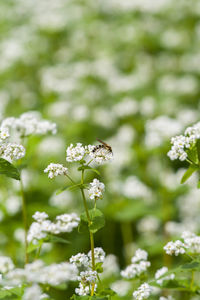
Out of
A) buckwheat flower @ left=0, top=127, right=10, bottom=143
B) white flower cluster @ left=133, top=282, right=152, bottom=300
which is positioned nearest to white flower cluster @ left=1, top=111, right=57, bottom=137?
buckwheat flower @ left=0, top=127, right=10, bottom=143

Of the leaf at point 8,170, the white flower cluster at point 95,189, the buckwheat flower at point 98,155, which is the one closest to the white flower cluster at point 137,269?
the white flower cluster at point 95,189

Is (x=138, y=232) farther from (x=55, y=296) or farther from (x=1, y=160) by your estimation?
(x=1, y=160)

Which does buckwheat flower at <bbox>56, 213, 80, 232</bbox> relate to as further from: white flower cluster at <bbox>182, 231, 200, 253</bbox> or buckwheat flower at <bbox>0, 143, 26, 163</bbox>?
white flower cluster at <bbox>182, 231, 200, 253</bbox>

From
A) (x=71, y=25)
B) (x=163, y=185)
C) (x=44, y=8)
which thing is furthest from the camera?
(x=44, y=8)

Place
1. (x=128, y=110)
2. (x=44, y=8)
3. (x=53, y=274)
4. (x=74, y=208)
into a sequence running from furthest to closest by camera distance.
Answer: (x=44, y=8)
(x=128, y=110)
(x=74, y=208)
(x=53, y=274)

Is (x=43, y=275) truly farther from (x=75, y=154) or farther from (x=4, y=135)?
(x=4, y=135)

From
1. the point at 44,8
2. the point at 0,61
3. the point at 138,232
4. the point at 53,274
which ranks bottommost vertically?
the point at 53,274

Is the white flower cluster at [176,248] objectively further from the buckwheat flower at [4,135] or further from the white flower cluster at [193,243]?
the buckwheat flower at [4,135]

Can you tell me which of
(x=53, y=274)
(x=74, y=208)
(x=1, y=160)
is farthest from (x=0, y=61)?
(x=53, y=274)

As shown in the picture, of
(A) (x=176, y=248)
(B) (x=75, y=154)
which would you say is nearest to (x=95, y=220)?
(B) (x=75, y=154)
